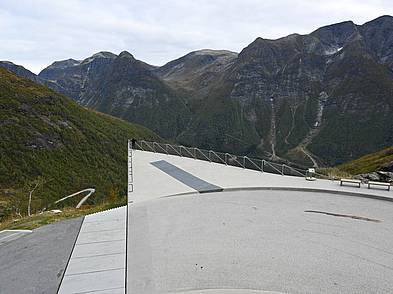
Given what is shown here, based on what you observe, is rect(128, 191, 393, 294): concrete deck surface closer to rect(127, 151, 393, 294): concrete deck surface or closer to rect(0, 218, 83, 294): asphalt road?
rect(127, 151, 393, 294): concrete deck surface

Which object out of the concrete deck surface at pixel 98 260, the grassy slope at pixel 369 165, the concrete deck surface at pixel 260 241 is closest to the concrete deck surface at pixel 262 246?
the concrete deck surface at pixel 260 241

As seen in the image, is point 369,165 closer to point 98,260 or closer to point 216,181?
point 216,181

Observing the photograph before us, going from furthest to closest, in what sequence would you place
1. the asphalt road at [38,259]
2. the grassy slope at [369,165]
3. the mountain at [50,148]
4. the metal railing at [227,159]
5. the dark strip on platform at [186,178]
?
1. the mountain at [50,148]
2. the grassy slope at [369,165]
3. the metal railing at [227,159]
4. the dark strip on platform at [186,178]
5. the asphalt road at [38,259]

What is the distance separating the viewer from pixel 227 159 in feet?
76.5

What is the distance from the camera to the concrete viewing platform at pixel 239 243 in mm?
7477

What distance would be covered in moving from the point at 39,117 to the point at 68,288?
93676 mm

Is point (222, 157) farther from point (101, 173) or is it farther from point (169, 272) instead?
point (101, 173)

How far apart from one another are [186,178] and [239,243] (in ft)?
33.5

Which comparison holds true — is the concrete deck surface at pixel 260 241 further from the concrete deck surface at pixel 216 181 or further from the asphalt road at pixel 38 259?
the asphalt road at pixel 38 259

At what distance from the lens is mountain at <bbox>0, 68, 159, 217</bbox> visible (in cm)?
6916

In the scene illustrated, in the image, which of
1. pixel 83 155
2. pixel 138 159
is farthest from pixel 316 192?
pixel 83 155

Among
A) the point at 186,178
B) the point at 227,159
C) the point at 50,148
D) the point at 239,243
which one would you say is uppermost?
the point at 227,159

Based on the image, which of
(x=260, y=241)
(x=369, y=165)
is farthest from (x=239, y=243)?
(x=369, y=165)

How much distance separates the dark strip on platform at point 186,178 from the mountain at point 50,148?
39534 millimetres
